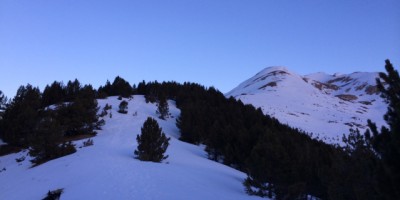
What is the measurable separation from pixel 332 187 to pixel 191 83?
183 feet

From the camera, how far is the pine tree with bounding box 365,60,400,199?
18.6 feet

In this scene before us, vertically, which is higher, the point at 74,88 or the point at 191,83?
the point at 191,83

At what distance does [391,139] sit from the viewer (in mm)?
5941

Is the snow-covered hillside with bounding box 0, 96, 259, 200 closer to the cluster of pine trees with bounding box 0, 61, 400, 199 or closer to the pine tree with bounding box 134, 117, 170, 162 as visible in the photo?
the pine tree with bounding box 134, 117, 170, 162

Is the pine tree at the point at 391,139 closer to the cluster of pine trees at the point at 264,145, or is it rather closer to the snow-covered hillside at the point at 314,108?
the cluster of pine trees at the point at 264,145

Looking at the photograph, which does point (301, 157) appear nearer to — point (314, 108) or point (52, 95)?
point (52, 95)

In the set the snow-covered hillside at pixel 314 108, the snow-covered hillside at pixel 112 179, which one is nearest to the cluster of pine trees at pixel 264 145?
the snow-covered hillside at pixel 112 179

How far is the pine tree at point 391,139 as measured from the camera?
568 centimetres

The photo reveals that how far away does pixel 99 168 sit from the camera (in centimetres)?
1752

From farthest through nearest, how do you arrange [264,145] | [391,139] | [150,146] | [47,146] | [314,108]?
[314,108] → [47,146] → [150,146] → [264,145] → [391,139]

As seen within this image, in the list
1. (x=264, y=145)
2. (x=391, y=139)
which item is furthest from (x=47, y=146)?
(x=391, y=139)

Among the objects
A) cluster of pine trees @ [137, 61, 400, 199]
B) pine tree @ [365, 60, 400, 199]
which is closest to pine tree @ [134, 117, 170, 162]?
cluster of pine trees @ [137, 61, 400, 199]

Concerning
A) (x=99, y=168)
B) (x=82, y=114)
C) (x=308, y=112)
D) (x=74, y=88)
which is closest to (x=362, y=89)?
(x=308, y=112)

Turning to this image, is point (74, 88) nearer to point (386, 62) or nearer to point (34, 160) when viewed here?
point (34, 160)
